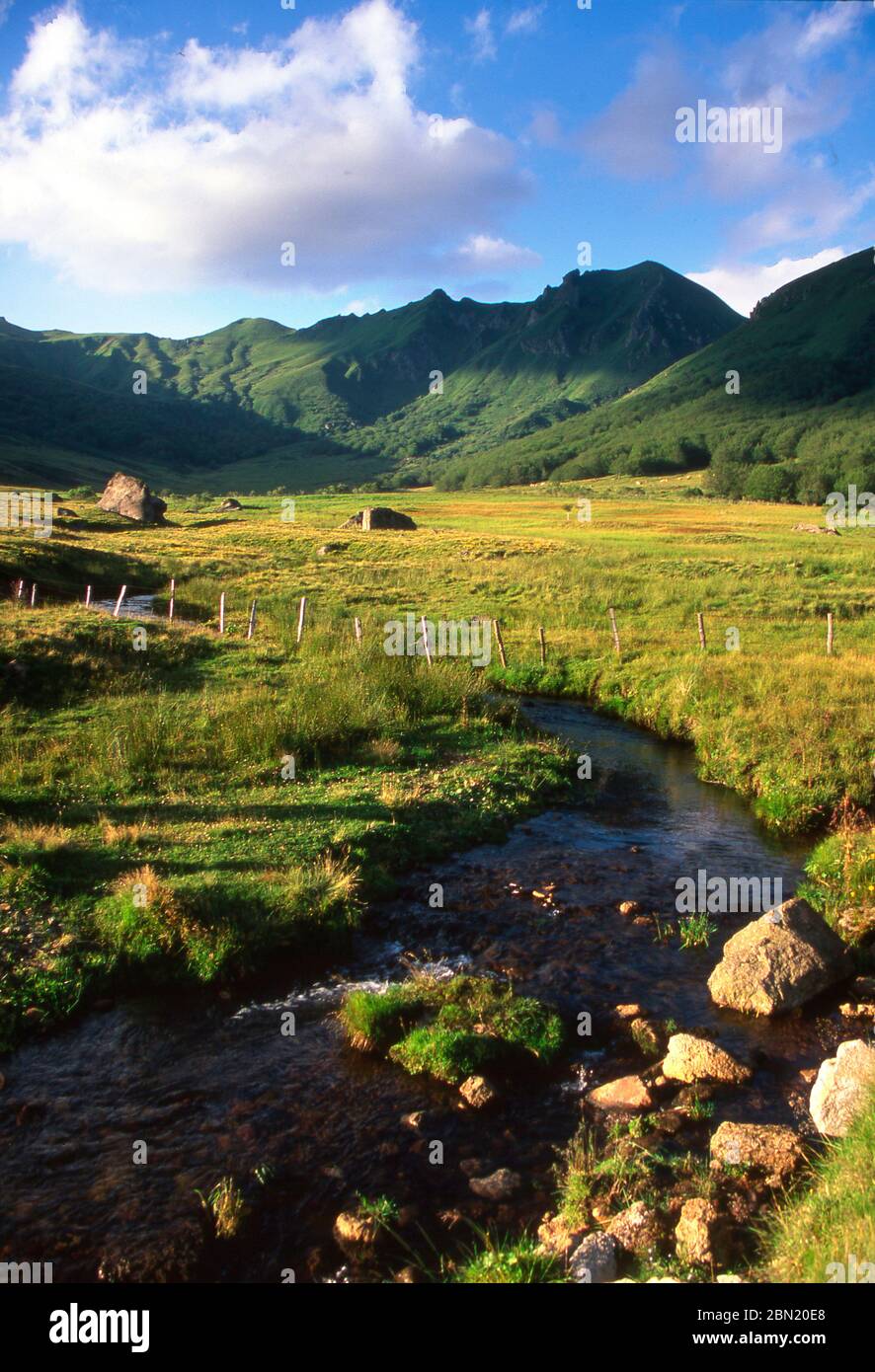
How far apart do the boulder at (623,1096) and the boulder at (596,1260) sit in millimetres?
2159

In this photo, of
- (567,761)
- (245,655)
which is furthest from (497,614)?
(567,761)

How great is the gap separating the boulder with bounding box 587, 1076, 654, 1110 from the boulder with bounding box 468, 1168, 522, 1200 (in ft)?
4.84

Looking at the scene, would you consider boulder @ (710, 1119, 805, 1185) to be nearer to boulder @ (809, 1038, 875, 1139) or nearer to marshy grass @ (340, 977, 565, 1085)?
boulder @ (809, 1038, 875, 1139)

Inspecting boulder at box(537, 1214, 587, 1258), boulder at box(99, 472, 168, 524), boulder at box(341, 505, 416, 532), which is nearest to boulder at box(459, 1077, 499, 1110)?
boulder at box(537, 1214, 587, 1258)

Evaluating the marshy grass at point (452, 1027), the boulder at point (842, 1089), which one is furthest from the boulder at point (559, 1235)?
the boulder at point (842, 1089)

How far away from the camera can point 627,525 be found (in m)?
91.2

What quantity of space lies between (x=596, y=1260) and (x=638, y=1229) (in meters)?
0.63

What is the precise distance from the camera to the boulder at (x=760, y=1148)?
8.05m

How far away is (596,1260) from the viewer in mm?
6871

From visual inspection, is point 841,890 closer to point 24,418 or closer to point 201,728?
point 201,728

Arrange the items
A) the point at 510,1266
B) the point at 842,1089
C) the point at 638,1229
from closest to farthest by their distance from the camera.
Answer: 1. the point at 510,1266
2. the point at 638,1229
3. the point at 842,1089

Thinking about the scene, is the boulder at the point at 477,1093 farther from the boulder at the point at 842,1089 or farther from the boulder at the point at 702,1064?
the boulder at the point at 842,1089

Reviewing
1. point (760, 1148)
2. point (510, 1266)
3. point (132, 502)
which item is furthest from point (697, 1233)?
point (132, 502)

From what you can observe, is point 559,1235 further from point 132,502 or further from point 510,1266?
point 132,502
